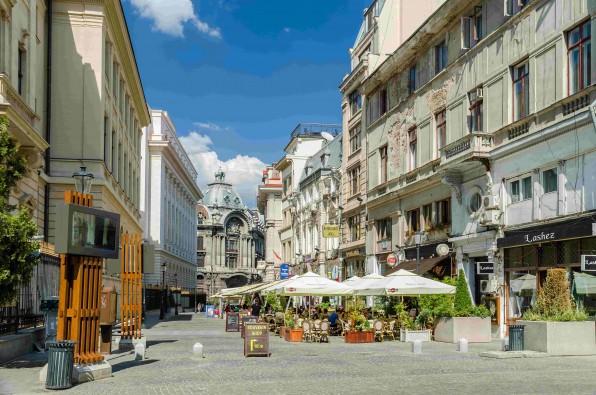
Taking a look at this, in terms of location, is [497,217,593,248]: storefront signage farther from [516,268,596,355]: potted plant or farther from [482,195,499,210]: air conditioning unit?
[516,268,596,355]: potted plant

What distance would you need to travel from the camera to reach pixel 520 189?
28.3 meters

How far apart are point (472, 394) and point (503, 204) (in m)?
17.2

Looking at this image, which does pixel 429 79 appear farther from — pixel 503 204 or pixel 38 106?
pixel 38 106

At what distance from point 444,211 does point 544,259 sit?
9204 mm

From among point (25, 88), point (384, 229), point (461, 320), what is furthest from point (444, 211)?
point (25, 88)

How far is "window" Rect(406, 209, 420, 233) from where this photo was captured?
127 ft

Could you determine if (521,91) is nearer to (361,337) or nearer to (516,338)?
(361,337)

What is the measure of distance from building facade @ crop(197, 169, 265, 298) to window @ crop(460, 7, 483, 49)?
121 metres

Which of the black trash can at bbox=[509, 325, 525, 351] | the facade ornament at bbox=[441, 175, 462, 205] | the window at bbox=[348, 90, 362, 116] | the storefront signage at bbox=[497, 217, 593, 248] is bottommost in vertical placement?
the black trash can at bbox=[509, 325, 525, 351]

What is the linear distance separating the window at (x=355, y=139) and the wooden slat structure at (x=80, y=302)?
34.0 m

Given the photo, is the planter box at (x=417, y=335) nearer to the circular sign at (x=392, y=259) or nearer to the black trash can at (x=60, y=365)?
the circular sign at (x=392, y=259)

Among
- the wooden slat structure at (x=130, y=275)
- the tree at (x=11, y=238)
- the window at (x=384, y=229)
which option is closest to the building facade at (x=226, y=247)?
the window at (x=384, y=229)

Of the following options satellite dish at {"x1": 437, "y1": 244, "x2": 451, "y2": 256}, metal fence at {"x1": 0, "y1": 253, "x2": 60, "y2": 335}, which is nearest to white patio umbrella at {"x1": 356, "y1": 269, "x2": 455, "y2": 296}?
satellite dish at {"x1": 437, "y1": 244, "x2": 451, "y2": 256}

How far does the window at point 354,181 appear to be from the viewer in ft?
163
